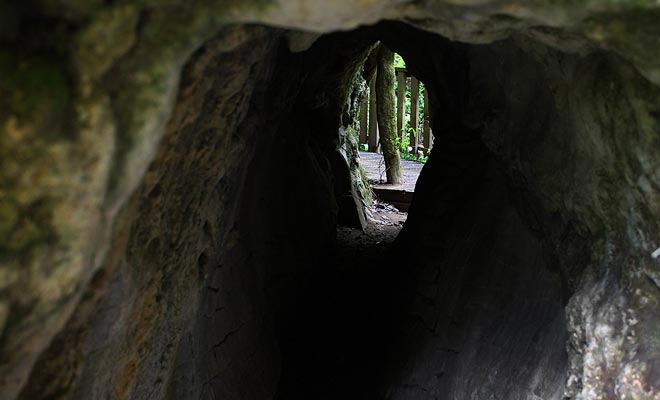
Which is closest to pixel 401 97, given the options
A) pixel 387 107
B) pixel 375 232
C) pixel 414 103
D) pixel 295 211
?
pixel 414 103

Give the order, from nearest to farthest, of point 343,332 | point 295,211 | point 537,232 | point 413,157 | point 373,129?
point 537,232, point 343,332, point 295,211, point 413,157, point 373,129

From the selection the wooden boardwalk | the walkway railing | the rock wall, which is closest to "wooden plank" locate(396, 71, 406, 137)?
the walkway railing

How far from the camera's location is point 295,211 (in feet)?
16.2

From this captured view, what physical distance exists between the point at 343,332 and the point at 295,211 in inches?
38.3

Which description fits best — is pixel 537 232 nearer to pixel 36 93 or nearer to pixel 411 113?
pixel 36 93

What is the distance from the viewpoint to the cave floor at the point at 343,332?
413 centimetres

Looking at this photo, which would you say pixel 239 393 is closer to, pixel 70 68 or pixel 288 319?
pixel 288 319

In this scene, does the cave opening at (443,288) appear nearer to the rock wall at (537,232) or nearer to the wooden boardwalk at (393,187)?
the rock wall at (537,232)

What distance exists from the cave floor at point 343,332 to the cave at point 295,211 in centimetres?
2

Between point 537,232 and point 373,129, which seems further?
point 373,129

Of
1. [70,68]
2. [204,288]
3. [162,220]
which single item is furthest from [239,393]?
[70,68]

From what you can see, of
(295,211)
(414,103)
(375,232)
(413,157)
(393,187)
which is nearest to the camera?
(295,211)

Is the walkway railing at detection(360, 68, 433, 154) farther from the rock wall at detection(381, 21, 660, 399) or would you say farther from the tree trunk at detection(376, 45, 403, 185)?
the rock wall at detection(381, 21, 660, 399)

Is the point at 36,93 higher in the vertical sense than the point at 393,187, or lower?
higher
